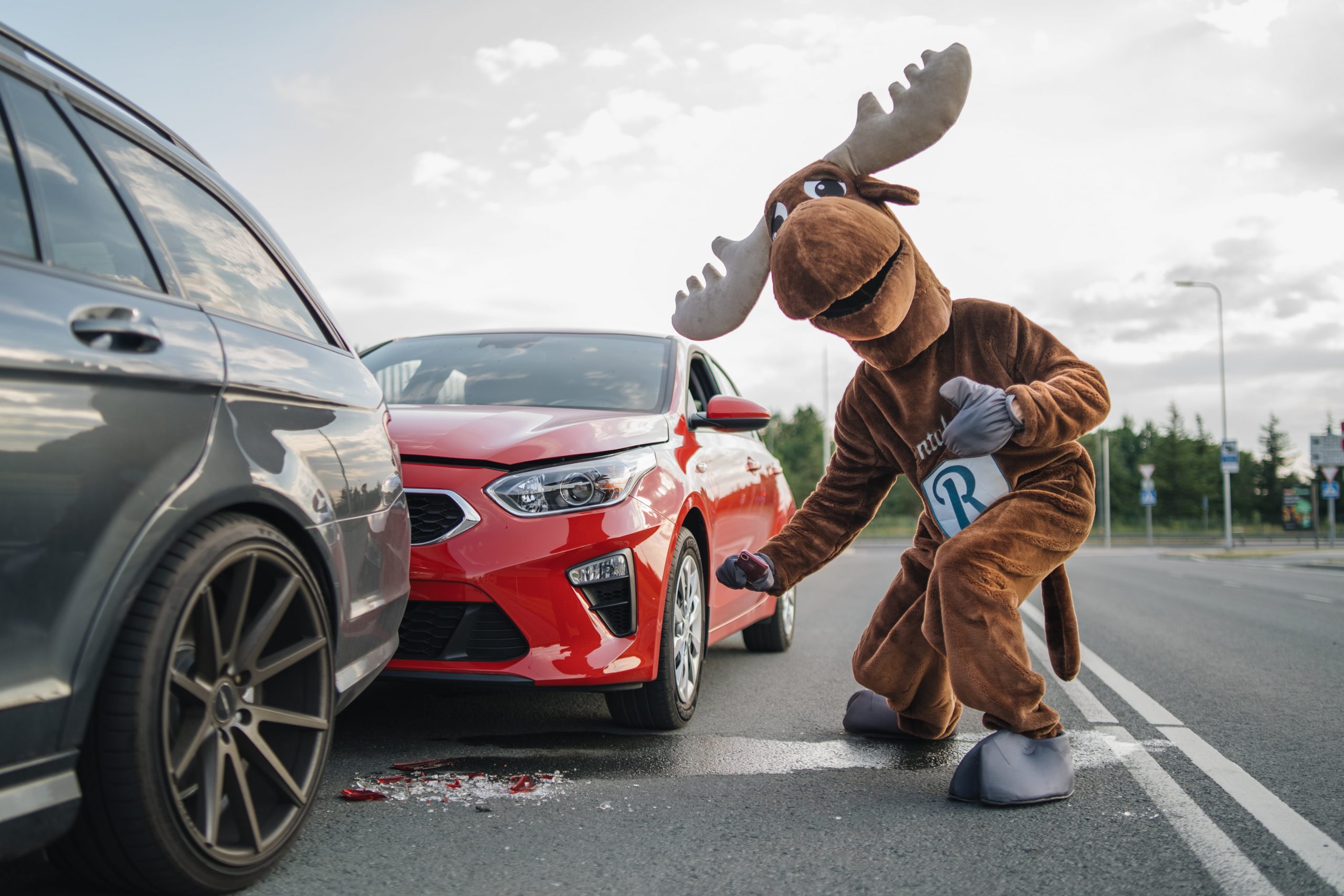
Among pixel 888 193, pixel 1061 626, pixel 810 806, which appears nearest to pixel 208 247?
pixel 888 193

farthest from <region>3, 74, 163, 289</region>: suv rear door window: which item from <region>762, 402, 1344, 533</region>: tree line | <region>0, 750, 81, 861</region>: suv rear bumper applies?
<region>762, 402, 1344, 533</region>: tree line

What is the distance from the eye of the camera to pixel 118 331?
1991 millimetres

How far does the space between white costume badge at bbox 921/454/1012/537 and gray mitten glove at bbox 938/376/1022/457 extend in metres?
0.30

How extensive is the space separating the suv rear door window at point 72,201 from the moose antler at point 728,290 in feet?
6.15

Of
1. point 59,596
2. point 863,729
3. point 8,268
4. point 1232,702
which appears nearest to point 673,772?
point 863,729

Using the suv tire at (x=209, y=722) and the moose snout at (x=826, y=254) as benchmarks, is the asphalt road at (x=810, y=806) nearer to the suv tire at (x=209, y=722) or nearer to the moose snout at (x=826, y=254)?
the suv tire at (x=209, y=722)

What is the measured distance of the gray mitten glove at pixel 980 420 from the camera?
313cm

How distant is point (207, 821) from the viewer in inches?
85.5

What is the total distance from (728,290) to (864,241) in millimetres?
601

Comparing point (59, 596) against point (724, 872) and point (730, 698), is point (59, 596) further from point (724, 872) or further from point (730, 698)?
point (730, 698)

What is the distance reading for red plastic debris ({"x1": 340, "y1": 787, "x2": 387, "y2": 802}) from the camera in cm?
313

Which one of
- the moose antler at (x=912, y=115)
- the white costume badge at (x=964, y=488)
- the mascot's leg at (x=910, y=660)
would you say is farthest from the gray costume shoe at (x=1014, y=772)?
A: the moose antler at (x=912, y=115)

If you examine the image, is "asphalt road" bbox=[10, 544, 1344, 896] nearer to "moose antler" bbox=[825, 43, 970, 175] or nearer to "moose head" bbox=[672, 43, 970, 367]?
"moose head" bbox=[672, 43, 970, 367]

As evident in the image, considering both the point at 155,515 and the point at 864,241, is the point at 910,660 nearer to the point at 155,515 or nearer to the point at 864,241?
the point at 864,241
